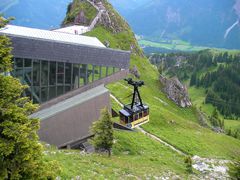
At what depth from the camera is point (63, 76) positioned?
43906 millimetres

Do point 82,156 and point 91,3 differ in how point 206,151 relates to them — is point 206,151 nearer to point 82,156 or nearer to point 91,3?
point 82,156

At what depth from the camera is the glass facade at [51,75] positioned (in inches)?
1623

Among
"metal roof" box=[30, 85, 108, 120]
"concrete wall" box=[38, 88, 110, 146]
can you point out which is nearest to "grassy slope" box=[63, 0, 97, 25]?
"metal roof" box=[30, 85, 108, 120]

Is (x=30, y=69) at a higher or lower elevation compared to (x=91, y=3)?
lower

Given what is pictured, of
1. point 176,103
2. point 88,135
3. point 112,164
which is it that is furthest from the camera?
point 176,103

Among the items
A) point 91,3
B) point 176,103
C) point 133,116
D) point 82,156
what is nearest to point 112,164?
point 82,156

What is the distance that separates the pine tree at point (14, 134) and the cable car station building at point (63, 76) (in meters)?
23.2

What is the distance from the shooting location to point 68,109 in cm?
4331

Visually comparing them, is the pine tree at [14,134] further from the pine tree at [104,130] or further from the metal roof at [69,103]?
the metal roof at [69,103]

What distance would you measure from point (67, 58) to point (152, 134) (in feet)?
60.8

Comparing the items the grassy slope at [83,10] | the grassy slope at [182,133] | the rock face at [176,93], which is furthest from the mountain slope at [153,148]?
the grassy slope at [83,10]

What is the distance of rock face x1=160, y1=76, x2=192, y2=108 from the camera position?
8612 centimetres

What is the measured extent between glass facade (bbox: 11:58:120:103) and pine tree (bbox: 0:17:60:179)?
23.5 metres

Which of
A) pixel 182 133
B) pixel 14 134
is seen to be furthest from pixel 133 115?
pixel 182 133
